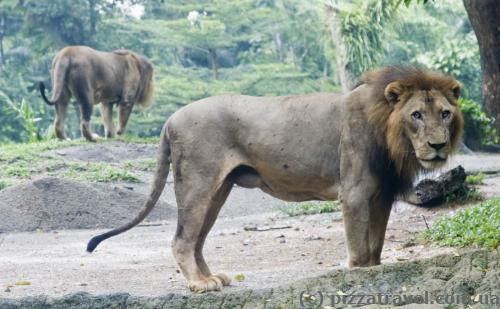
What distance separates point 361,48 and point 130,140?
393 inches

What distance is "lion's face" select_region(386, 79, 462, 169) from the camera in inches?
245

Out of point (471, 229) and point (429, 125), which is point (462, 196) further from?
point (429, 125)

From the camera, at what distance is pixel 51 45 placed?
33.0 meters

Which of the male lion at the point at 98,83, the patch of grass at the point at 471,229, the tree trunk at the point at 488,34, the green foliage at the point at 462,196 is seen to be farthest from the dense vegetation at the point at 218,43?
the patch of grass at the point at 471,229

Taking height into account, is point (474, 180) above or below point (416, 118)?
below

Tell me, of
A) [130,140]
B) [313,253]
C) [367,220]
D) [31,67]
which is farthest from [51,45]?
[367,220]

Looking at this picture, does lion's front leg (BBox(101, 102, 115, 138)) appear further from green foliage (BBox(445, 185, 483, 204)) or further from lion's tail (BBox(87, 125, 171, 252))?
lion's tail (BBox(87, 125, 171, 252))

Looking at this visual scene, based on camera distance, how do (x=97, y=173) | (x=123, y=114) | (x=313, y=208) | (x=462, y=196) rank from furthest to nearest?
1. (x=123, y=114)
2. (x=97, y=173)
3. (x=313, y=208)
4. (x=462, y=196)

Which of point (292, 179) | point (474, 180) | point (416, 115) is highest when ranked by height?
point (416, 115)

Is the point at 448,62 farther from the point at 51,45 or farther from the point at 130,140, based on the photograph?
the point at 51,45

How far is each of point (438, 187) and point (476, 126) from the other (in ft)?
23.1

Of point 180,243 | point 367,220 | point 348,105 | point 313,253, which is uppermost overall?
point 348,105

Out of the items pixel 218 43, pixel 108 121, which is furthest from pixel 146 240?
pixel 218 43

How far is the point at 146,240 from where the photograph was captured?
10.6 metres
